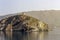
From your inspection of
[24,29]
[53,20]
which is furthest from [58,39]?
[53,20]

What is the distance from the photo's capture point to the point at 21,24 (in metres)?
32.0

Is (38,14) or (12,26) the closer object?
(12,26)

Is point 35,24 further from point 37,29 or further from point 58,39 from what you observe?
point 58,39

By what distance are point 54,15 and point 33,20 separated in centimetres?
961

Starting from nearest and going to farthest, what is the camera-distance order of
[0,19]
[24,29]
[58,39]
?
[58,39] → [24,29] → [0,19]

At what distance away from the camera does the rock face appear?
3150cm

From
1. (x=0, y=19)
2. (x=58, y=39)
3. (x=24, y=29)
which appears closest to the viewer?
(x=58, y=39)

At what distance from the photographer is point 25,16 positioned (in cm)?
3288

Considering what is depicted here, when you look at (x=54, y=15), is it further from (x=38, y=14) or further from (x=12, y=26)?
Result: (x=12, y=26)

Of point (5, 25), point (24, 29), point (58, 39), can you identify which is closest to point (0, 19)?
point (5, 25)

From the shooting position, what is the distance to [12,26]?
107 ft

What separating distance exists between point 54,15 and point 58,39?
21.5 m

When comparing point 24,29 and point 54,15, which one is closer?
point 24,29

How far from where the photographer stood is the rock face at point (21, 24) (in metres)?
31.5
